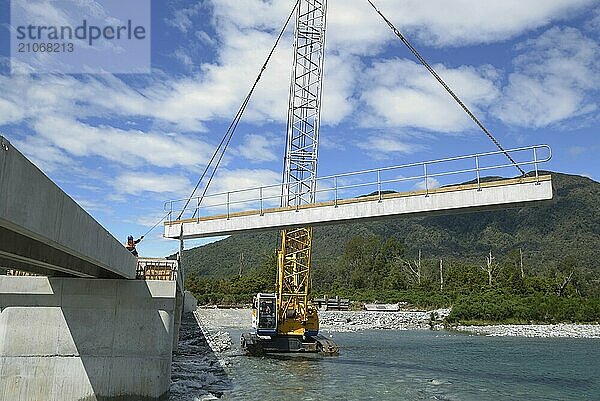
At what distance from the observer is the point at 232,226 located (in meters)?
23.4

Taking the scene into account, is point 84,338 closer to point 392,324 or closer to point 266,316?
point 266,316

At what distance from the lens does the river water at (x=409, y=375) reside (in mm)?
20047

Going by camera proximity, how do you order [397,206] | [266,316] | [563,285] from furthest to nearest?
[563,285] → [266,316] → [397,206]

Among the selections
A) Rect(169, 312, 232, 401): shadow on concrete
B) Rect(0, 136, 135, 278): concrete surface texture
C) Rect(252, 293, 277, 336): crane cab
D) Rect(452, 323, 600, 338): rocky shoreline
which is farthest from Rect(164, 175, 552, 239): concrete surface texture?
Rect(452, 323, 600, 338): rocky shoreline

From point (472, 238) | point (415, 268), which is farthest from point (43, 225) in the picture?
point (472, 238)

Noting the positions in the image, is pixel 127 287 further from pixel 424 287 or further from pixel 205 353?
pixel 424 287

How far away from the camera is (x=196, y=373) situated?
22.8 m

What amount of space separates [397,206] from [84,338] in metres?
10.4

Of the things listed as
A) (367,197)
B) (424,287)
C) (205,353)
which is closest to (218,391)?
(367,197)

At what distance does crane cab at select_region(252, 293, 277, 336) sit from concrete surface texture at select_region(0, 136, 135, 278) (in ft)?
53.8

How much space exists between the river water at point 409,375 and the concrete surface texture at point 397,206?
596 cm

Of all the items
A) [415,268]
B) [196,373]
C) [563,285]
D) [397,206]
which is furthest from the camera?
[415,268]

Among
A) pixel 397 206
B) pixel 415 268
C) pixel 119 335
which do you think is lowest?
pixel 119 335

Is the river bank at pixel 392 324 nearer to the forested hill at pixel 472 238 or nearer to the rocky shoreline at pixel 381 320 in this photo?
the rocky shoreline at pixel 381 320
